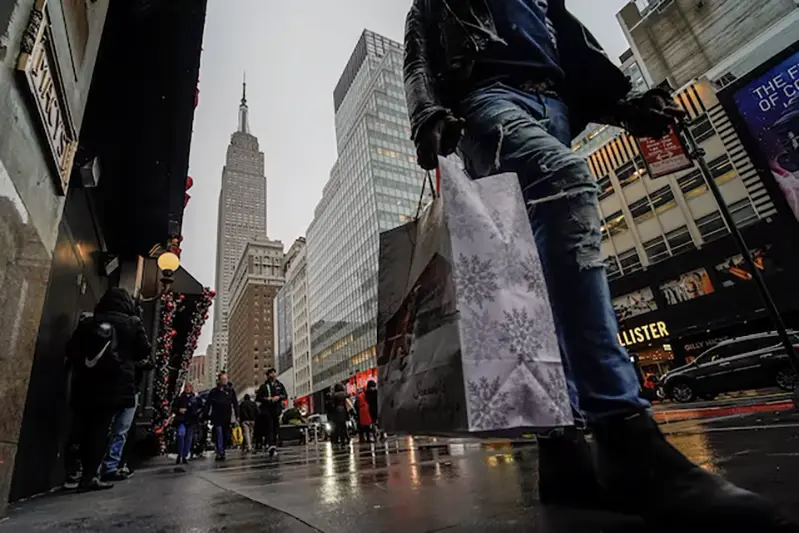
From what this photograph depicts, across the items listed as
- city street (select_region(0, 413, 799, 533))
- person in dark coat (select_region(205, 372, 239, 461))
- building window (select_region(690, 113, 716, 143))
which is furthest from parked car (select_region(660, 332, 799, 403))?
building window (select_region(690, 113, 716, 143))

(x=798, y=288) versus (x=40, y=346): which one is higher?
(x=798, y=288)

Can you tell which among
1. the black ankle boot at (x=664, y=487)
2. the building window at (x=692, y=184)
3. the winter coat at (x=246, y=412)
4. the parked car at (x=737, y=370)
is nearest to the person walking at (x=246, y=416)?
the winter coat at (x=246, y=412)

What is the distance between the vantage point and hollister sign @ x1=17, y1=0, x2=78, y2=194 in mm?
2105

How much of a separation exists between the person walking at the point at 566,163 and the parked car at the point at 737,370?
12.6 meters

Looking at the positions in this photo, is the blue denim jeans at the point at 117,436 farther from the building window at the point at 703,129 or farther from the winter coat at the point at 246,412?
the building window at the point at 703,129

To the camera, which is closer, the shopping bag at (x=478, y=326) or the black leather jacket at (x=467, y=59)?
the shopping bag at (x=478, y=326)

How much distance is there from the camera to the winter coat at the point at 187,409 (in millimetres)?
10109

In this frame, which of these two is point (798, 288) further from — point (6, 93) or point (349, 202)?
point (349, 202)

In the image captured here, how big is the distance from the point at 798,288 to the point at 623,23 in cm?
3356

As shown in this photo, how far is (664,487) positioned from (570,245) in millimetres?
733

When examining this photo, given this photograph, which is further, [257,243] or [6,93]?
[257,243]

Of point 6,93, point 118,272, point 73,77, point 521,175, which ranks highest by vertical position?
point 118,272

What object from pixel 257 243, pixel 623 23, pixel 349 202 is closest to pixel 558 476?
pixel 623 23

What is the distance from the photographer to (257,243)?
444 ft
